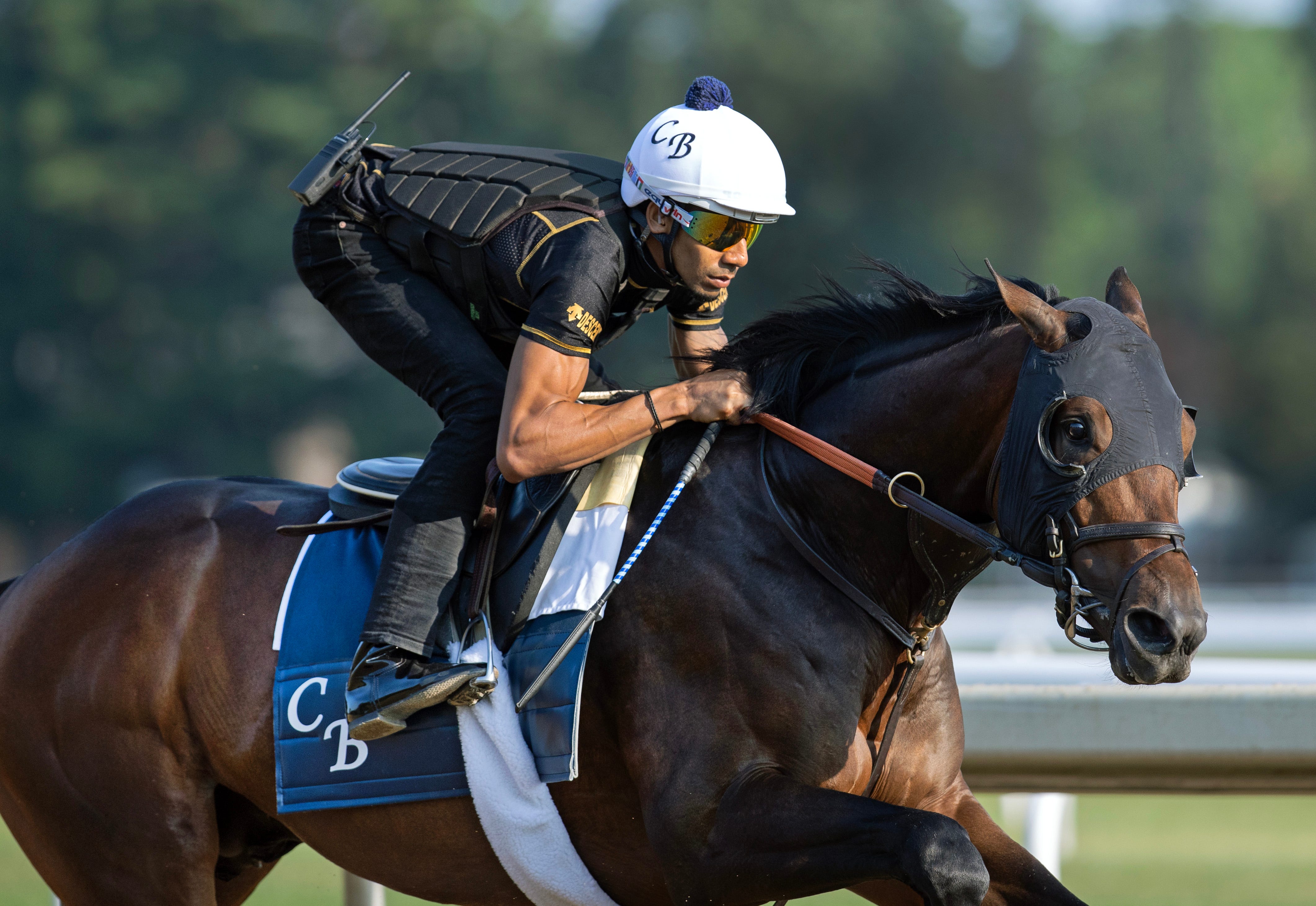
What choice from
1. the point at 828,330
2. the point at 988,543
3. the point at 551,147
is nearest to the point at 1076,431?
the point at 988,543

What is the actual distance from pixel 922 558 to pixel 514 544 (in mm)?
1103

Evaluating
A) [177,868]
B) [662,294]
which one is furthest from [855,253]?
[177,868]

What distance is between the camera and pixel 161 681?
434 cm

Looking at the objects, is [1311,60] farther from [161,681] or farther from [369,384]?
[161,681]

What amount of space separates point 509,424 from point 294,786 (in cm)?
124

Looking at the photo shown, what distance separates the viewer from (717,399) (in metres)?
4.03

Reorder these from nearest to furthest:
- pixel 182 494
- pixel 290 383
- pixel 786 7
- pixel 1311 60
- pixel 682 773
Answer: pixel 682 773 < pixel 182 494 < pixel 290 383 < pixel 786 7 < pixel 1311 60

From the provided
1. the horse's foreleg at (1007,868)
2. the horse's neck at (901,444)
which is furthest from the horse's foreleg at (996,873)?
the horse's neck at (901,444)

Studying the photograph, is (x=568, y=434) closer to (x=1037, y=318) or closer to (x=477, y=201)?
(x=477, y=201)

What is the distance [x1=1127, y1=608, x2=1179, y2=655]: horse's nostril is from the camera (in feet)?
10.5

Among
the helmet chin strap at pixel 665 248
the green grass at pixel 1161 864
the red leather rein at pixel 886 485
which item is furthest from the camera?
the green grass at pixel 1161 864

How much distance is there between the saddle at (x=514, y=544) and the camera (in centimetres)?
400

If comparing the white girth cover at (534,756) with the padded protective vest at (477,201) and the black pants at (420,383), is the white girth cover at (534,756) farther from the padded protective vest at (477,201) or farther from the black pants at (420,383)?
the padded protective vest at (477,201)

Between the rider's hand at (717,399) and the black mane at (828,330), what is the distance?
0.12 ft
